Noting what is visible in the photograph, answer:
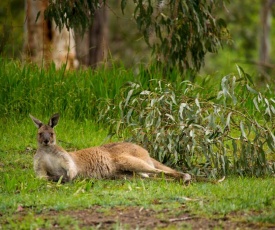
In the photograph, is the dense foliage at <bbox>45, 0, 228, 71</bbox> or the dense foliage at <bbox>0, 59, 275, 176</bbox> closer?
the dense foliage at <bbox>0, 59, 275, 176</bbox>

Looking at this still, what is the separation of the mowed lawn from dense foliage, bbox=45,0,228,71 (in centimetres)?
280

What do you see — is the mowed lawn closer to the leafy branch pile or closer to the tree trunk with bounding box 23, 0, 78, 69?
the leafy branch pile

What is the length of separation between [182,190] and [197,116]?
1.76 metres

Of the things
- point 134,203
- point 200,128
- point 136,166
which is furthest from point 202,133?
point 134,203

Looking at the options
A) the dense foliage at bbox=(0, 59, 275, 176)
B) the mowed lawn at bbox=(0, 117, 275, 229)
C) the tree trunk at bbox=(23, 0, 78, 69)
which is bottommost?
the mowed lawn at bbox=(0, 117, 275, 229)

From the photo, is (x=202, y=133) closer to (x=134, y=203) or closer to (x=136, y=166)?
(x=136, y=166)

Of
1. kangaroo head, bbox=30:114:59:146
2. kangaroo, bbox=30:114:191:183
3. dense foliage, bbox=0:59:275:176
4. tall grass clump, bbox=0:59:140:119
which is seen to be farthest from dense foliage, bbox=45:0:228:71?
kangaroo, bbox=30:114:191:183

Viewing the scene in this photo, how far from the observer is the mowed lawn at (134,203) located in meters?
6.50

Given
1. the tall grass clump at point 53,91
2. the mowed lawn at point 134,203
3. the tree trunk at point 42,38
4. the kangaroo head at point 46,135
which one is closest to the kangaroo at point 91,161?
the kangaroo head at point 46,135

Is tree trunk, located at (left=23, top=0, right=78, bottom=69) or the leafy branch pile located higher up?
tree trunk, located at (left=23, top=0, right=78, bottom=69)

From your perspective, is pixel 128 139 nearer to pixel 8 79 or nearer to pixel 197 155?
pixel 197 155

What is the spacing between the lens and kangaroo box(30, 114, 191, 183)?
8.97m

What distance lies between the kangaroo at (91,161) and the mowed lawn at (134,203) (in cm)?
15

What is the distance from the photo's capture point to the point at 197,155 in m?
9.78
